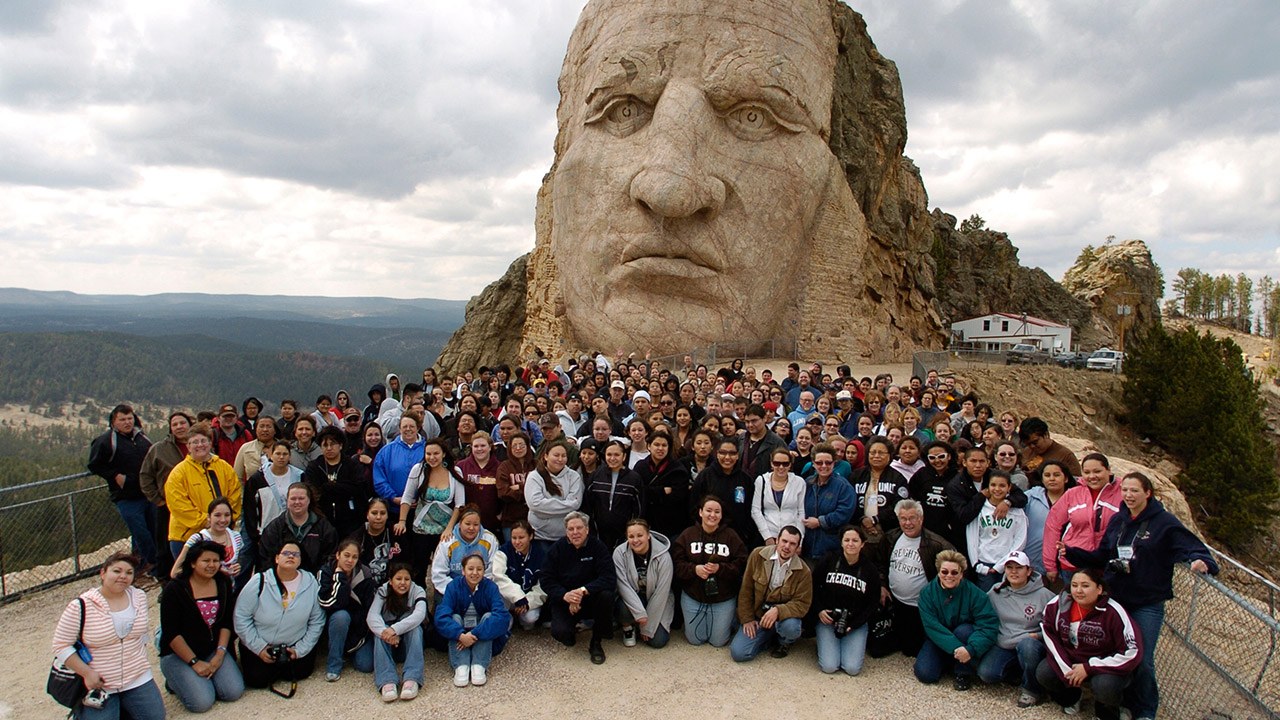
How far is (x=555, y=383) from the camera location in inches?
461

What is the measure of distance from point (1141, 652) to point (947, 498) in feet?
5.67

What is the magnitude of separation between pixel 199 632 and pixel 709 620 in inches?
151

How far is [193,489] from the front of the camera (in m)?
6.77

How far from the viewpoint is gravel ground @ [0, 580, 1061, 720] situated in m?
5.80

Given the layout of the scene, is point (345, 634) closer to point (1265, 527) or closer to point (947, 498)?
point (947, 498)

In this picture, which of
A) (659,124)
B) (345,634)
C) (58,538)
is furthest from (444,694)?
(659,124)

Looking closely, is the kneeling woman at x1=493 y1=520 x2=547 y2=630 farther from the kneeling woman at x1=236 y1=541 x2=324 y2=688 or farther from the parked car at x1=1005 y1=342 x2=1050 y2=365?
the parked car at x1=1005 y1=342 x2=1050 y2=365

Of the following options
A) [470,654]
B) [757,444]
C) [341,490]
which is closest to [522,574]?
[470,654]

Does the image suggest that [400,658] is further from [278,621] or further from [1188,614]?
[1188,614]

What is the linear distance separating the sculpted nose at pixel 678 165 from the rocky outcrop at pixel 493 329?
9261 millimetres

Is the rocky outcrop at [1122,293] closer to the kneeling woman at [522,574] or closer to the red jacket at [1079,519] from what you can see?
the red jacket at [1079,519]

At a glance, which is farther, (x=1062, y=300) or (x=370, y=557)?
(x=1062, y=300)

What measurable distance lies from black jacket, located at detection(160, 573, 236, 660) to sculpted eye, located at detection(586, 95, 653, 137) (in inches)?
485

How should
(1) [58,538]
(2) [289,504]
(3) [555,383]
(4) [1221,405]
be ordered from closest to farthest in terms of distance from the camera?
Answer: (2) [289,504], (1) [58,538], (3) [555,383], (4) [1221,405]
